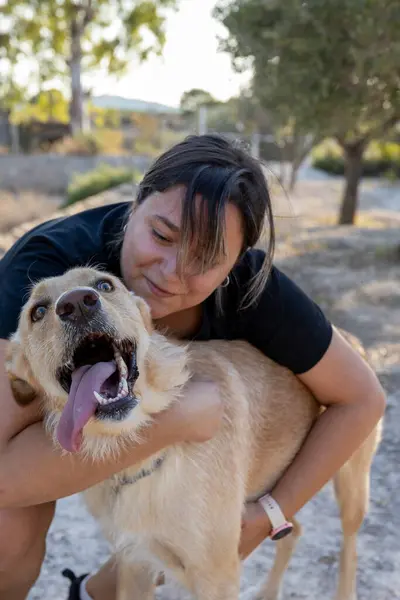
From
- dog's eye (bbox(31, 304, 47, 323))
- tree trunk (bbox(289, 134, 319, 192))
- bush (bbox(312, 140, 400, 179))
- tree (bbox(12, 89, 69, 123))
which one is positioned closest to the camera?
dog's eye (bbox(31, 304, 47, 323))

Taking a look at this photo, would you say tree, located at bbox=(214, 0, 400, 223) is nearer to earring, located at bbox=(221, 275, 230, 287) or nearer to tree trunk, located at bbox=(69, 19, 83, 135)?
earring, located at bbox=(221, 275, 230, 287)

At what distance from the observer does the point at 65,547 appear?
307 centimetres

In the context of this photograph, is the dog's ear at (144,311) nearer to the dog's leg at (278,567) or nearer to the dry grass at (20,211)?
the dog's leg at (278,567)

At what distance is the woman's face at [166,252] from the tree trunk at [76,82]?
20.1 metres

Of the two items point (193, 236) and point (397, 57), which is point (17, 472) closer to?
point (193, 236)

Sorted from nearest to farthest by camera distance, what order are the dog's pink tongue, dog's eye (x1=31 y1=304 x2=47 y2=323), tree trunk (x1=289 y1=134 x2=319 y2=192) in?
the dog's pink tongue
dog's eye (x1=31 y1=304 x2=47 y2=323)
tree trunk (x1=289 y1=134 x2=319 y2=192)

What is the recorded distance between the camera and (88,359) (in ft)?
6.37

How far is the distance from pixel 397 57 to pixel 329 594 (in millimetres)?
6818

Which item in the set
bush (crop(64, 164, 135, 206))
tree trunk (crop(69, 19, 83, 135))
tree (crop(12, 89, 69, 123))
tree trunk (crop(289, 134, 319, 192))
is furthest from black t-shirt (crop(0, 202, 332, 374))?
tree (crop(12, 89, 69, 123))

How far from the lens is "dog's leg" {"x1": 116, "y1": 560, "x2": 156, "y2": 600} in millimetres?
2512

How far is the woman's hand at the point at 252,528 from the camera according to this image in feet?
7.80

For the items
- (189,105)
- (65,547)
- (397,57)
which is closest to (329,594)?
(65,547)

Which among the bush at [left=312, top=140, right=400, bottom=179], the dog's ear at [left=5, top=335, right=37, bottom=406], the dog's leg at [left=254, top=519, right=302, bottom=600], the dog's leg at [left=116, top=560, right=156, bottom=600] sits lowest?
the bush at [left=312, top=140, right=400, bottom=179]

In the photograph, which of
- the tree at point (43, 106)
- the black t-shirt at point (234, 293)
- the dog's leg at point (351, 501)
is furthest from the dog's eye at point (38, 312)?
the tree at point (43, 106)
